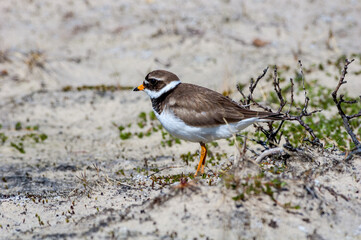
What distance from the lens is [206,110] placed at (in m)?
6.81

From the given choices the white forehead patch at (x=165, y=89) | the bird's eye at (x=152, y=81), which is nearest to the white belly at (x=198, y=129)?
the white forehead patch at (x=165, y=89)

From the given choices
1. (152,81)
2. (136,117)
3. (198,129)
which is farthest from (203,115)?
(136,117)

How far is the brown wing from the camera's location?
6.75 meters

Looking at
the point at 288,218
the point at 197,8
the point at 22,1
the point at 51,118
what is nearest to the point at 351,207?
the point at 288,218

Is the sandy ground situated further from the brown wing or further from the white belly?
the brown wing

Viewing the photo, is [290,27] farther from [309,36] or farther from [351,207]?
[351,207]

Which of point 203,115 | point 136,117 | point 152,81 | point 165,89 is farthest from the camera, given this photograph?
point 136,117

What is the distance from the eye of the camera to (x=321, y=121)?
420 inches

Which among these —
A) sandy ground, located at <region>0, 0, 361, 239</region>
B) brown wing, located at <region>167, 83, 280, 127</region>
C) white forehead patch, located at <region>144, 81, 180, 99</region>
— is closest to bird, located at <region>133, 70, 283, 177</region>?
brown wing, located at <region>167, 83, 280, 127</region>

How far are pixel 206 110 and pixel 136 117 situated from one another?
557cm

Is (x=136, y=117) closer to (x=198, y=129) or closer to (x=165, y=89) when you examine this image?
(x=165, y=89)

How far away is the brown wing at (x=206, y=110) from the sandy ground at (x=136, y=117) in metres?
0.87

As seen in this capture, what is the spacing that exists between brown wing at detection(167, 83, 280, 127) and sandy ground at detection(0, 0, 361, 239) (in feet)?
2.85

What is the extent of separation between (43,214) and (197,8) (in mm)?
13085
